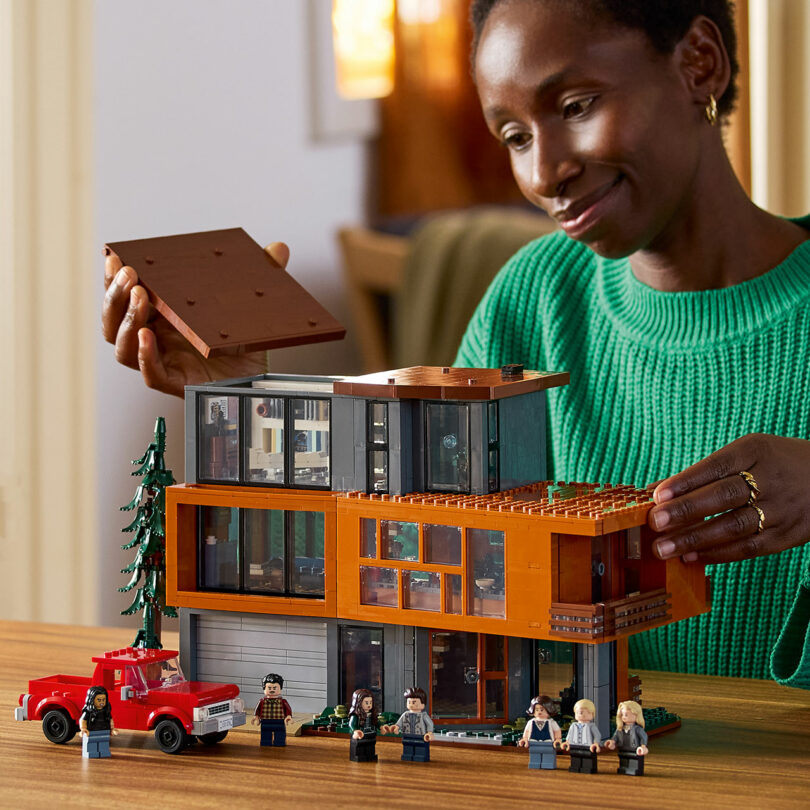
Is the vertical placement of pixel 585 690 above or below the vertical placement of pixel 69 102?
below

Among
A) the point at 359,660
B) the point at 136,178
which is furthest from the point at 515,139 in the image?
the point at 136,178

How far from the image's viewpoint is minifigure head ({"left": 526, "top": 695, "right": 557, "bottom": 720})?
0.94 meters

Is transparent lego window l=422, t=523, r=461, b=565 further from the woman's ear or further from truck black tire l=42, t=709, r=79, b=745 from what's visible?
the woman's ear

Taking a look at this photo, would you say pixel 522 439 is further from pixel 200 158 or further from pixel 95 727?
pixel 200 158

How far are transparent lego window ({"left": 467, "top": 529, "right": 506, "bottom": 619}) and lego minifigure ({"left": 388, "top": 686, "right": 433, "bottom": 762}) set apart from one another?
8 centimetres

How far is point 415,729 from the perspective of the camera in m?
0.96

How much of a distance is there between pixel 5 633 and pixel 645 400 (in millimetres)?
736

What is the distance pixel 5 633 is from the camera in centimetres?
141

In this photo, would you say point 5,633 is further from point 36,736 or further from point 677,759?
point 677,759

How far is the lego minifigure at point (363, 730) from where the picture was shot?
0.96 m

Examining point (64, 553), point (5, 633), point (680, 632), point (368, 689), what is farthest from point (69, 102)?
point (368, 689)

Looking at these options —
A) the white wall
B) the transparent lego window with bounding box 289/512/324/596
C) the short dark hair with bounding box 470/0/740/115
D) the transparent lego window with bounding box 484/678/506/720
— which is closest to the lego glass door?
the transparent lego window with bounding box 484/678/506/720

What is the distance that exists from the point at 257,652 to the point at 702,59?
72 centimetres

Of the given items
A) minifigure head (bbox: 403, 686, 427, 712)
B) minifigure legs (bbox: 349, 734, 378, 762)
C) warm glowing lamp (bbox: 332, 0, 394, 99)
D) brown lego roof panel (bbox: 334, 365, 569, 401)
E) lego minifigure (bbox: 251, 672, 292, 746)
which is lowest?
minifigure legs (bbox: 349, 734, 378, 762)
